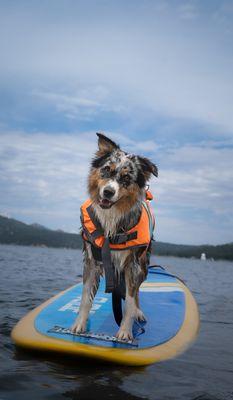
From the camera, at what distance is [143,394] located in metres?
4.67

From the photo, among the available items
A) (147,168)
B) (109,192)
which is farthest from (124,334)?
(147,168)

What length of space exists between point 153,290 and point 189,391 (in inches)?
213

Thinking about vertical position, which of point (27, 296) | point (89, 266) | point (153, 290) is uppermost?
point (89, 266)

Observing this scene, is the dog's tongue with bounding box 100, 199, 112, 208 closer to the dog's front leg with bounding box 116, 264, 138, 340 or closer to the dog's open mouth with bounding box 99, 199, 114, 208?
the dog's open mouth with bounding box 99, 199, 114, 208

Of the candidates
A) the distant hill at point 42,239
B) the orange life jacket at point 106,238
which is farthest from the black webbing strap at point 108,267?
the distant hill at point 42,239

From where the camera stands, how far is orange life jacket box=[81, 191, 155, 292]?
613 cm

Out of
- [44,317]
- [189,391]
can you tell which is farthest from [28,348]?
[189,391]

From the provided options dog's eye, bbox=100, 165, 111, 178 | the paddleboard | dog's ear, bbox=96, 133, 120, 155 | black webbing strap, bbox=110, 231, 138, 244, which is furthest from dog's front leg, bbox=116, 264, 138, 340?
dog's ear, bbox=96, 133, 120, 155

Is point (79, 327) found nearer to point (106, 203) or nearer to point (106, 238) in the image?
point (106, 238)

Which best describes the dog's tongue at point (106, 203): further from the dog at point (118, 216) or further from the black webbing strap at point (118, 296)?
the black webbing strap at point (118, 296)

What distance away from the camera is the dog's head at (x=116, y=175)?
5832 mm

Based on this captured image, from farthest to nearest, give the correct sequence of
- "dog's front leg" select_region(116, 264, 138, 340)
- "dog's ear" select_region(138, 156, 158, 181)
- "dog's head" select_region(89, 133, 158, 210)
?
"dog's ear" select_region(138, 156, 158, 181) < "dog's front leg" select_region(116, 264, 138, 340) < "dog's head" select_region(89, 133, 158, 210)

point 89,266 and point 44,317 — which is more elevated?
point 89,266

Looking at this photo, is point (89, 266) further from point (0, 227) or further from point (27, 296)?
point (0, 227)
